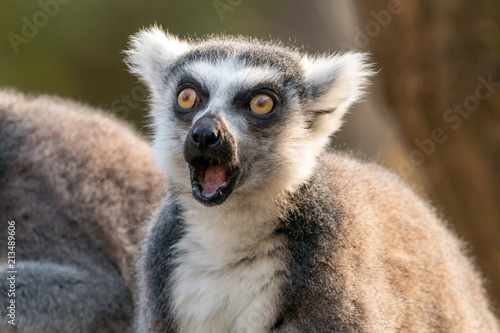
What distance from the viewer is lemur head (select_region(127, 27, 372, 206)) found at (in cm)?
394

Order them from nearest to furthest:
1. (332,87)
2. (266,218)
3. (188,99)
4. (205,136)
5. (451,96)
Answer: (205,136) → (266,218) → (188,99) → (332,87) → (451,96)

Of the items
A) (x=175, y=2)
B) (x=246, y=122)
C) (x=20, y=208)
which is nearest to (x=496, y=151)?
(x=246, y=122)

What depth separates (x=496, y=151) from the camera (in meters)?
6.56

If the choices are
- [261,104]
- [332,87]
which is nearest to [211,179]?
[261,104]

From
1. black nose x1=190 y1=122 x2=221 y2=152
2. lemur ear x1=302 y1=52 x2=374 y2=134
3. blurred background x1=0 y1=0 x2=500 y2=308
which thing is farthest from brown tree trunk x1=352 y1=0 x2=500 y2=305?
black nose x1=190 y1=122 x2=221 y2=152

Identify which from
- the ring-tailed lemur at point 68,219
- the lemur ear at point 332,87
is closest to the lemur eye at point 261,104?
the lemur ear at point 332,87

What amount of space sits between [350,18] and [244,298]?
21.6 ft

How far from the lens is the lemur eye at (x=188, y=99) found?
429 cm

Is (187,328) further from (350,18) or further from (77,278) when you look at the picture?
(350,18)

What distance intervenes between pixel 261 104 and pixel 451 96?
312 cm

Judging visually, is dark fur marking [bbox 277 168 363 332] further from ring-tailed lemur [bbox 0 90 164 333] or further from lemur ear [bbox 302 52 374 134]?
ring-tailed lemur [bbox 0 90 164 333]

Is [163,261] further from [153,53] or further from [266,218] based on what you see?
[153,53]

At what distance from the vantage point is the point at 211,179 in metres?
4.00

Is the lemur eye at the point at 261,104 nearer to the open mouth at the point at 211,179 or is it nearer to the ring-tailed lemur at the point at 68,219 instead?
the open mouth at the point at 211,179
